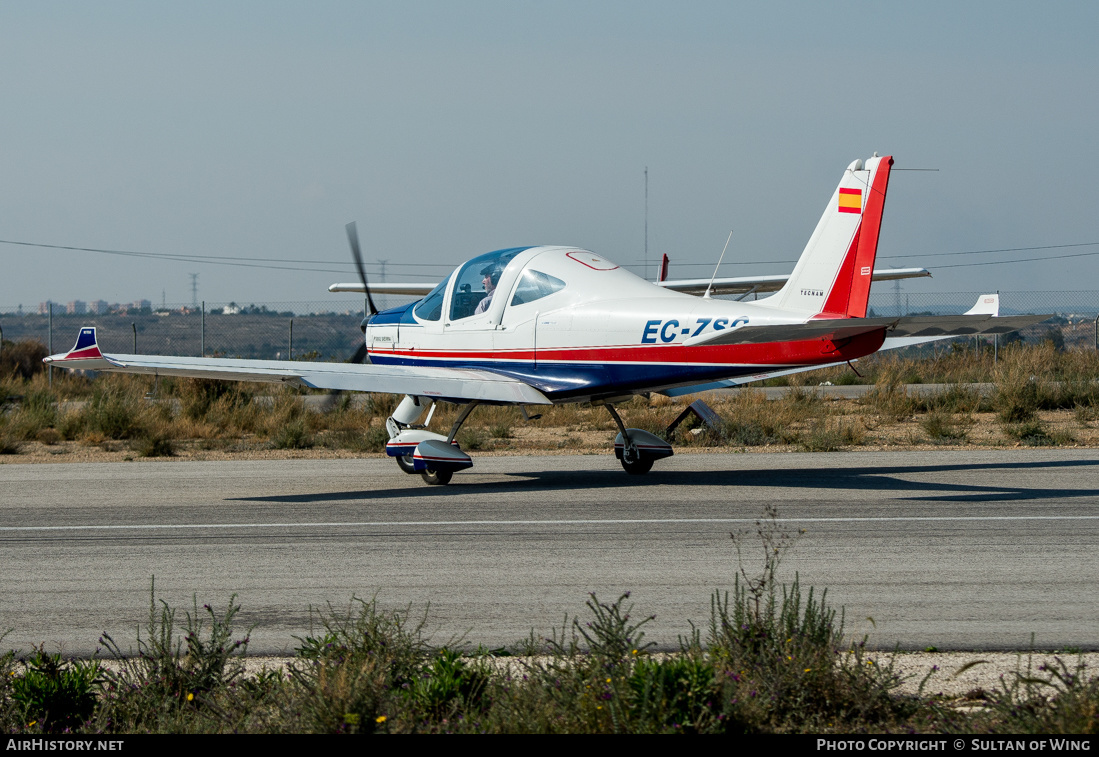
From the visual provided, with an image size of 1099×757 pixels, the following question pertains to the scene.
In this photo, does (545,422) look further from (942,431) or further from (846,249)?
(846,249)

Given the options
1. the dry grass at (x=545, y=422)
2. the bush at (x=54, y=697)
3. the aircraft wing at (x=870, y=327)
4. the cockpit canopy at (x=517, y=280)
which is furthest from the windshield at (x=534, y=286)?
the bush at (x=54, y=697)

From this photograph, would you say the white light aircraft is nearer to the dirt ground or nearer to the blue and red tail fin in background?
the blue and red tail fin in background

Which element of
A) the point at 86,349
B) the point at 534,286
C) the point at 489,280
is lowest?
the point at 86,349

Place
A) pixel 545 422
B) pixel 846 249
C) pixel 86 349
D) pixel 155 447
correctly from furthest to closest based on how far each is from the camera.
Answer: pixel 545 422
pixel 155 447
pixel 86 349
pixel 846 249

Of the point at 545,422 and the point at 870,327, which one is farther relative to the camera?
the point at 545,422

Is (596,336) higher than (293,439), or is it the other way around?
(596,336)

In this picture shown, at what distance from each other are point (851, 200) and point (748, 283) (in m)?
8.11

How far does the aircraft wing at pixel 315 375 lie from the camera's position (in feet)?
38.9

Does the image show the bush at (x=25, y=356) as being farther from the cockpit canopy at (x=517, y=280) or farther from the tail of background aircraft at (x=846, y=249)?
→ the tail of background aircraft at (x=846, y=249)

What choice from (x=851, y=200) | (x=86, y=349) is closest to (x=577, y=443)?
(x=851, y=200)

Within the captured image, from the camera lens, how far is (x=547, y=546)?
341 inches

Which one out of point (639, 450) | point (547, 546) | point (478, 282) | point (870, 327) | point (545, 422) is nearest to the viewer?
point (547, 546)
